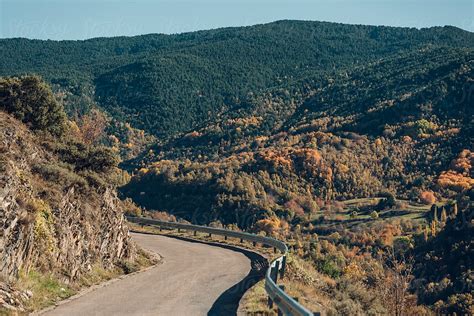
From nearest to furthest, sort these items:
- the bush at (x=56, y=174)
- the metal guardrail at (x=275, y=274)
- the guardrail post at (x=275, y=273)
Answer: the metal guardrail at (x=275, y=274), the guardrail post at (x=275, y=273), the bush at (x=56, y=174)

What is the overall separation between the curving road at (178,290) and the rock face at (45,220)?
119 centimetres

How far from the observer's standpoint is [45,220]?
619 inches

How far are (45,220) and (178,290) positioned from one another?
4.21 meters

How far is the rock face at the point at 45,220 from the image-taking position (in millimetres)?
13742

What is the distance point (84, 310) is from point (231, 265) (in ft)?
33.1

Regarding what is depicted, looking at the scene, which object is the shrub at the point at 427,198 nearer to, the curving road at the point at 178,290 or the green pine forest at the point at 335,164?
the green pine forest at the point at 335,164

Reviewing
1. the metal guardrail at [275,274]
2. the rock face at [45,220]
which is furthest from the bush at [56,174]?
the metal guardrail at [275,274]

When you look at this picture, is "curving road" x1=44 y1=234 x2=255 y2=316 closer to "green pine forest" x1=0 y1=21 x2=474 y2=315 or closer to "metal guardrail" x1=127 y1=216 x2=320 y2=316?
"metal guardrail" x1=127 y1=216 x2=320 y2=316

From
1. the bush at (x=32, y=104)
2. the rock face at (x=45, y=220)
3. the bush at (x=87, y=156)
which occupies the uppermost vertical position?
→ the bush at (x=32, y=104)

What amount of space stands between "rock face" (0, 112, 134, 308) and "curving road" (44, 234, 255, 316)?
119 centimetres

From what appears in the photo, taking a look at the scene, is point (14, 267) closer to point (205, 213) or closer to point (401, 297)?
point (401, 297)

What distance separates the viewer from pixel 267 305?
15.1 meters

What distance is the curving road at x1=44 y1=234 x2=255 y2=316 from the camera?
46.6ft

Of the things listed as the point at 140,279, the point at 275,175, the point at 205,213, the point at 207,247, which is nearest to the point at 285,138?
the point at 275,175
